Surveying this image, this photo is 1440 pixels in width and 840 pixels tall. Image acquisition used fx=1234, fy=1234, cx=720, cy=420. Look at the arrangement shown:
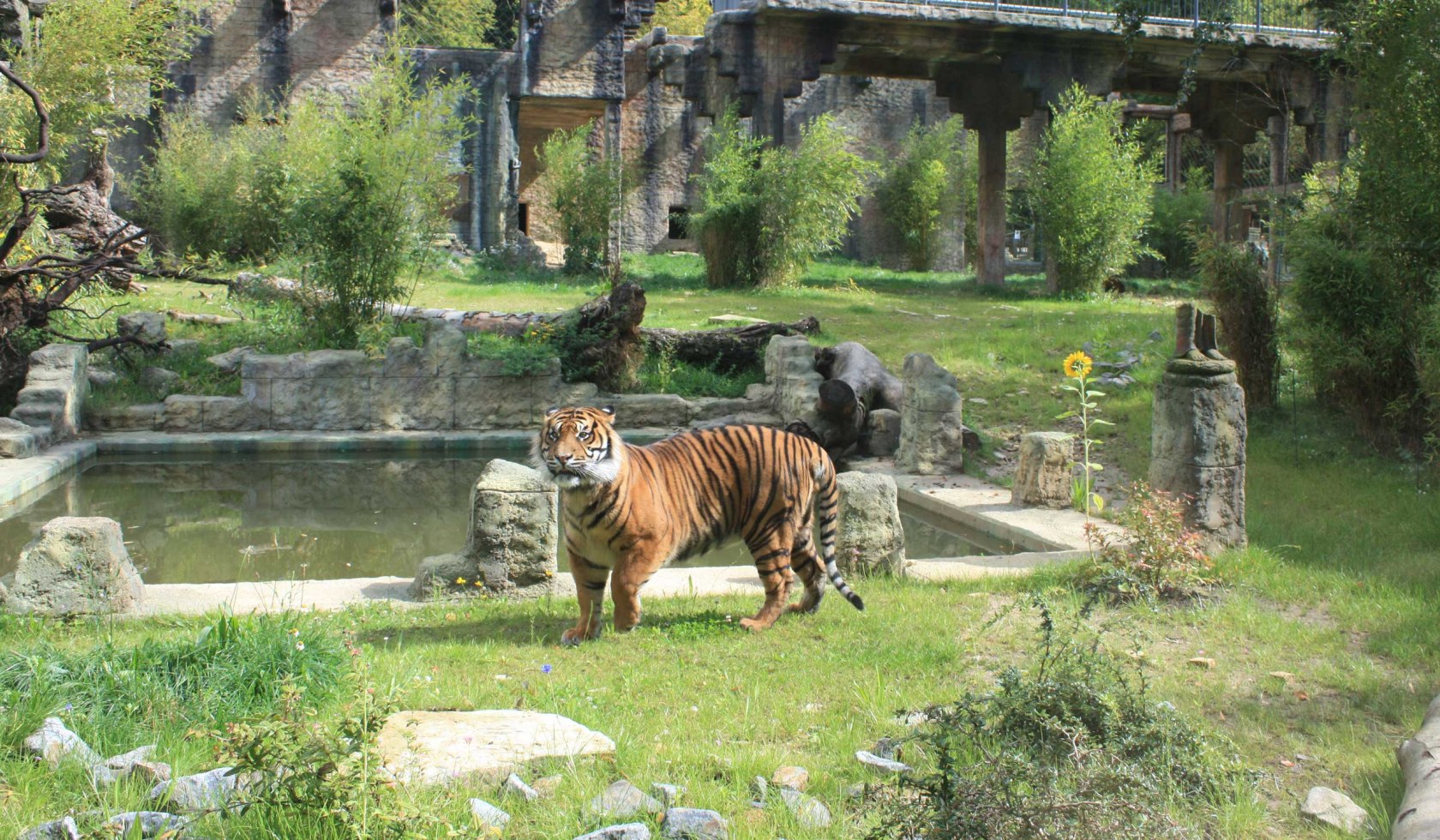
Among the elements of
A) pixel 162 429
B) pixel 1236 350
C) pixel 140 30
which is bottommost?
pixel 162 429

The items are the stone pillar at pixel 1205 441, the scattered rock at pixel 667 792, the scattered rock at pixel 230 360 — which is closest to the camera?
the scattered rock at pixel 667 792

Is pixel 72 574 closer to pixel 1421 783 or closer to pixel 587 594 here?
pixel 587 594

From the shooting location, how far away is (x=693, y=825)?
3.49 metres

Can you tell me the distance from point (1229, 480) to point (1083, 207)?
13652 mm

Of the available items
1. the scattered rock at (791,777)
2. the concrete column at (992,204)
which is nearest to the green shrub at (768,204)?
the concrete column at (992,204)

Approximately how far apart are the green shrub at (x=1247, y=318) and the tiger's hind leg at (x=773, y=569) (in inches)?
271

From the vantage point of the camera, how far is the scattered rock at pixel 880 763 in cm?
399

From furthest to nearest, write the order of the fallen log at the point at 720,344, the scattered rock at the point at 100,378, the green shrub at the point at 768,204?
1. the green shrub at the point at 768,204
2. the fallen log at the point at 720,344
3. the scattered rock at the point at 100,378

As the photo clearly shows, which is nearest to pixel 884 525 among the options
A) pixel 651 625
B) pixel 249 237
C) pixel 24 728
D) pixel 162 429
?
pixel 651 625

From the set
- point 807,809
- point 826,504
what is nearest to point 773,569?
point 826,504

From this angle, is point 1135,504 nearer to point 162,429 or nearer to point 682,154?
point 162,429

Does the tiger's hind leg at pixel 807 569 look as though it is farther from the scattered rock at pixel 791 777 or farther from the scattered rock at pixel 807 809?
the scattered rock at pixel 807 809

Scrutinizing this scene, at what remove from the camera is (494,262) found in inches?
938

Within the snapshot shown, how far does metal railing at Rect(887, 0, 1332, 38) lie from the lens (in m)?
20.4
